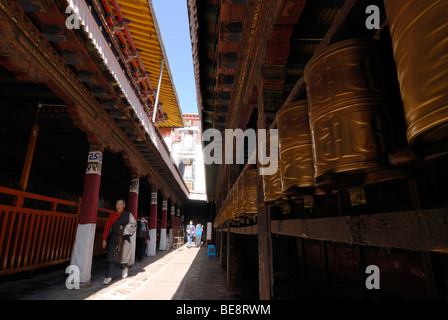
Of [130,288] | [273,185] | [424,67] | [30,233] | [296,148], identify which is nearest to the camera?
[424,67]

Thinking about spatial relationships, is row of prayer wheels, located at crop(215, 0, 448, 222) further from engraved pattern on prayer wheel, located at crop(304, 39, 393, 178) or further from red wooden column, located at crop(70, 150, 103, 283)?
red wooden column, located at crop(70, 150, 103, 283)

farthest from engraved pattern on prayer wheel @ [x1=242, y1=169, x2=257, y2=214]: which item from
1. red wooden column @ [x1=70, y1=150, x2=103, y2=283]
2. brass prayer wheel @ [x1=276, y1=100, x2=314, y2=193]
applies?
red wooden column @ [x1=70, y1=150, x2=103, y2=283]

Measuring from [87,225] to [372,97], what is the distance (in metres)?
5.37

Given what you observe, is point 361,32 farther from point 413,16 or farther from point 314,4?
point 314,4

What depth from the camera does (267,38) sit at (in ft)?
8.46

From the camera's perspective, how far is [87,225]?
4879 millimetres

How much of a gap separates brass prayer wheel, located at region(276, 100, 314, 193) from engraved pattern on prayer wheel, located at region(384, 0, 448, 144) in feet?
1.90

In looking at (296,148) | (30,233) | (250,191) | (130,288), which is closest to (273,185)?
(296,148)

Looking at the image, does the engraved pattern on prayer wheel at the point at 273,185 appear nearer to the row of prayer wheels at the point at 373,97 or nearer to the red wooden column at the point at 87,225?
the row of prayer wheels at the point at 373,97

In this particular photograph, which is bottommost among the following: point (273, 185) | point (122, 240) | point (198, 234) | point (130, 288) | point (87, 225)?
point (130, 288)

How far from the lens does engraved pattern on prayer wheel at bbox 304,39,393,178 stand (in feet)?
2.46

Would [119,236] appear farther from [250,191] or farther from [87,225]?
[250,191]

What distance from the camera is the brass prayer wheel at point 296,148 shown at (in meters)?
1.14

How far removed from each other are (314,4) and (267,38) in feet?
3.02
